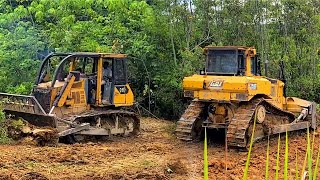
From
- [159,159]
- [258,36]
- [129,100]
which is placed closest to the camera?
[159,159]

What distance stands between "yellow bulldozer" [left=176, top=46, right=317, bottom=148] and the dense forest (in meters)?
4.73

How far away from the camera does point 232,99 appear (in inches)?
447

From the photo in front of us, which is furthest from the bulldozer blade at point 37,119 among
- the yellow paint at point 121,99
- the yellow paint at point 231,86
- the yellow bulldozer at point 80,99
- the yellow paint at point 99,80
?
the yellow paint at point 231,86

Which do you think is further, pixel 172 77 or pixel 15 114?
pixel 172 77

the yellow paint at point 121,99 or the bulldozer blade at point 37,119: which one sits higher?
the yellow paint at point 121,99

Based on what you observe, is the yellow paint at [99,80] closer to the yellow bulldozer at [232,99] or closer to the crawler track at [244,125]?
the yellow bulldozer at [232,99]

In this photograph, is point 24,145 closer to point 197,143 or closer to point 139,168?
point 139,168

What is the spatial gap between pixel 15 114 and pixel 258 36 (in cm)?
1048

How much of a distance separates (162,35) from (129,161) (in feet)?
27.9

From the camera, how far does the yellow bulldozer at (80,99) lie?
37.8 ft

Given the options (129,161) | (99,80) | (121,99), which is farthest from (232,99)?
(99,80)

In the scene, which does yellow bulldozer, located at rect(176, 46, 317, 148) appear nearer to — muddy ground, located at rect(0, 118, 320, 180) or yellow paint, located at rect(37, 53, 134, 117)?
muddy ground, located at rect(0, 118, 320, 180)

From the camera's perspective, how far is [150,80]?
17.8 meters


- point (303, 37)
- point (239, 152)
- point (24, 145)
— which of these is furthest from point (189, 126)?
point (303, 37)
